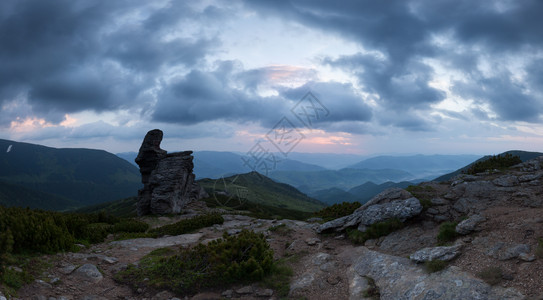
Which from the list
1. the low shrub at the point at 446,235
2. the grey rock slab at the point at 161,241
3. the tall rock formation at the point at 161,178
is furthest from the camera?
the tall rock formation at the point at 161,178

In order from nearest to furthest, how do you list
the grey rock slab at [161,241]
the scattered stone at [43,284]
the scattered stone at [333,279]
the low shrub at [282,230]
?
the scattered stone at [43,284] → the scattered stone at [333,279] → the grey rock slab at [161,241] → the low shrub at [282,230]

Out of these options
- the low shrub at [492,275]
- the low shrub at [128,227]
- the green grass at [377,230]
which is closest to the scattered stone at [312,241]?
the green grass at [377,230]

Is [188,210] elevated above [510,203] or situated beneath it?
situated beneath

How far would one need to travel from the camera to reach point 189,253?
12.9 m

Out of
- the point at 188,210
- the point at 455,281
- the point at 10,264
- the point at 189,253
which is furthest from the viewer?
the point at 188,210

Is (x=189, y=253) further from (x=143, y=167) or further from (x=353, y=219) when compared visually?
(x=143, y=167)

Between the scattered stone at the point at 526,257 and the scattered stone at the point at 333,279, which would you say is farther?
the scattered stone at the point at 333,279

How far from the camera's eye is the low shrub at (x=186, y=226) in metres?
21.0

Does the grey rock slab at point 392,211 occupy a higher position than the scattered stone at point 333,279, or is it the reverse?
the grey rock slab at point 392,211

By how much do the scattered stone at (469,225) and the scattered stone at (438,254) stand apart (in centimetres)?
138

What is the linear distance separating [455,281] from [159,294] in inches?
388

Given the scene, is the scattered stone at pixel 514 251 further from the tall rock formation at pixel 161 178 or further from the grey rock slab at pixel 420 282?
the tall rock formation at pixel 161 178

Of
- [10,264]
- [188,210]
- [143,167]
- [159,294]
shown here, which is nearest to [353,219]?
[159,294]

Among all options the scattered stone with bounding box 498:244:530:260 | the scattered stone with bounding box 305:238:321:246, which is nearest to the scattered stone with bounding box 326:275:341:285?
the scattered stone with bounding box 305:238:321:246
